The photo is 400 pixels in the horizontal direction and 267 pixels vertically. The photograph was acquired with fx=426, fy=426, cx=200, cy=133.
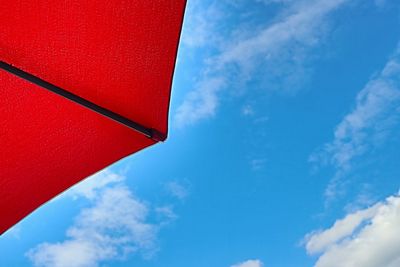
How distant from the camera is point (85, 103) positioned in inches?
105

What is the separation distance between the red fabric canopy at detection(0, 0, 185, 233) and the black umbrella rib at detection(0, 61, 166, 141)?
0.07ft

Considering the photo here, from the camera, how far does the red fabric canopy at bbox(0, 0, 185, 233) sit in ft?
7.85

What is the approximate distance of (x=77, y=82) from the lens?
259cm

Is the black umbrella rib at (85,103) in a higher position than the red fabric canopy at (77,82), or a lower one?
lower

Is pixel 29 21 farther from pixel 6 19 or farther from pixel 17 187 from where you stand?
pixel 17 187

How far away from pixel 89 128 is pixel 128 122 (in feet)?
1.03

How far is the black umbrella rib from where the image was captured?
238 cm

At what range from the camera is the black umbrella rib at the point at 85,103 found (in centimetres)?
238

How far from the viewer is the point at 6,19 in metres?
2.28

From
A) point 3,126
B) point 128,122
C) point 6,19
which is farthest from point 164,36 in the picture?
point 3,126

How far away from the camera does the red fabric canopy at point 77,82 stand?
2.39m

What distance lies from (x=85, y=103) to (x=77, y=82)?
15cm

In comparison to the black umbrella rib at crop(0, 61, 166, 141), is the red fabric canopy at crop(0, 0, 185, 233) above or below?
above

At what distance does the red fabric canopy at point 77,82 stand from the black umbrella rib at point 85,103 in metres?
0.02
